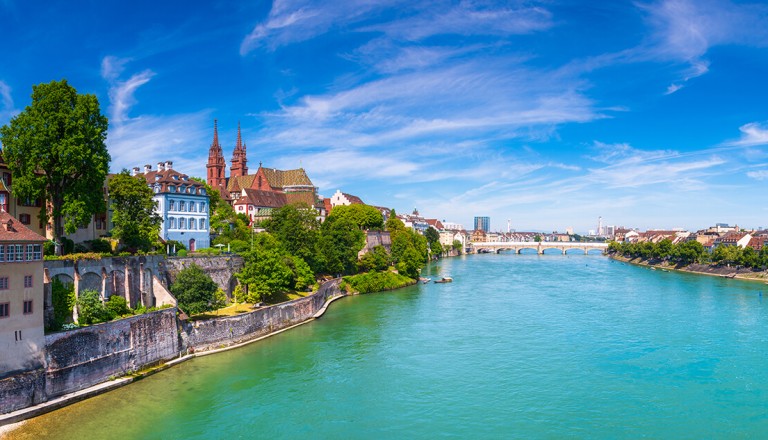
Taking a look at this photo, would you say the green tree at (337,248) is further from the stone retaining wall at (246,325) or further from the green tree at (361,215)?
the green tree at (361,215)

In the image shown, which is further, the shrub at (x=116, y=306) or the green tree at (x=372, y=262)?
the green tree at (x=372, y=262)

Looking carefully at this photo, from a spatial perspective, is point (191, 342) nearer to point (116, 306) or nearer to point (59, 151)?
point (116, 306)

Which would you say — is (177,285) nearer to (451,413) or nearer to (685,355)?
(451,413)

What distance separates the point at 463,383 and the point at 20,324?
1954 cm

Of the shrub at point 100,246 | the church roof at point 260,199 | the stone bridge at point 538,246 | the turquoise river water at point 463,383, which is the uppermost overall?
the church roof at point 260,199

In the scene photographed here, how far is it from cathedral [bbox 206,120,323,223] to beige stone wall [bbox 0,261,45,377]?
50.7 m

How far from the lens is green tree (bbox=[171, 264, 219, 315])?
30.3 meters

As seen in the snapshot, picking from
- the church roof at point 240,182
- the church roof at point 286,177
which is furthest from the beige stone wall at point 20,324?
the church roof at point 286,177

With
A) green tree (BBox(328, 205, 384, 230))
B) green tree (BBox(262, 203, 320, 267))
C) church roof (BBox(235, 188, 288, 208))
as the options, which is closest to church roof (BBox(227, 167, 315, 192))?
church roof (BBox(235, 188, 288, 208))

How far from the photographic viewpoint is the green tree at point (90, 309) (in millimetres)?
25153

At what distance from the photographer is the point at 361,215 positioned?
78.2 meters

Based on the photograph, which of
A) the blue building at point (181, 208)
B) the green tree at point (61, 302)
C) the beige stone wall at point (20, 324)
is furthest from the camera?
the blue building at point (181, 208)

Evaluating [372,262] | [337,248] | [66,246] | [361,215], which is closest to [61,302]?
[66,246]

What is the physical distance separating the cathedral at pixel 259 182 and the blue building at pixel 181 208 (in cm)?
2704
